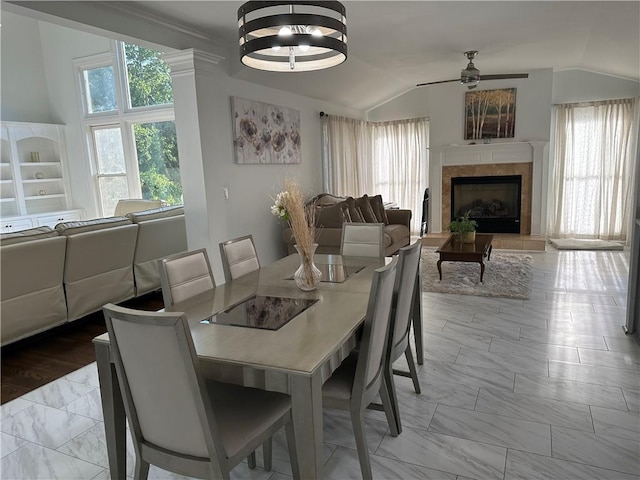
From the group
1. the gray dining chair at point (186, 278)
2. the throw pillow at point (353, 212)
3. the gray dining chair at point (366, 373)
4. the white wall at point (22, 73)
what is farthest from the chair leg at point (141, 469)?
the white wall at point (22, 73)

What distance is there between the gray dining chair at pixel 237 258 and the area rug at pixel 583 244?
5.40m

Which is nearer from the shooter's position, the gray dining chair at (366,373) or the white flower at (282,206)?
the gray dining chair at (366,373)

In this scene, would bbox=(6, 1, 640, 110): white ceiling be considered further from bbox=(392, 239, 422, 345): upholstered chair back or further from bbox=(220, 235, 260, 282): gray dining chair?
bbox=(392, 239, 422, 345): upholstered chair back

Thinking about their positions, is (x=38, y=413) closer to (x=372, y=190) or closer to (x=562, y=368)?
(x=562, y=368)

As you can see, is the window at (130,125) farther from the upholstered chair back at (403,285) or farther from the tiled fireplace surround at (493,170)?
the upholstered chair back at (403,285)

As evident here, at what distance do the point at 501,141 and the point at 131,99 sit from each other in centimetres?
607

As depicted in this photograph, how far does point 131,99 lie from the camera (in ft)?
23.5

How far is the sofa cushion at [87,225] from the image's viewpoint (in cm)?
371

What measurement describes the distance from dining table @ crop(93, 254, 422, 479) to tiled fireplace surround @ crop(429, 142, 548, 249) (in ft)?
18.0

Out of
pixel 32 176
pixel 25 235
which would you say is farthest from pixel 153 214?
pixel 32 176

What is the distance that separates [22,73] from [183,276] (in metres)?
7.32

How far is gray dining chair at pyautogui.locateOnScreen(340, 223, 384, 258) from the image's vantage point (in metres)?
3.23

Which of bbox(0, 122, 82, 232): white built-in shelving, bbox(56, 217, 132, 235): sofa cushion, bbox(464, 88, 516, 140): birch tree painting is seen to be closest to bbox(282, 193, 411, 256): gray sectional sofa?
bbox(56, 217, 132, 235): sofa cushion

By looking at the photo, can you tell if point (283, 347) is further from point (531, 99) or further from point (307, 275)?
point (531, 99)
